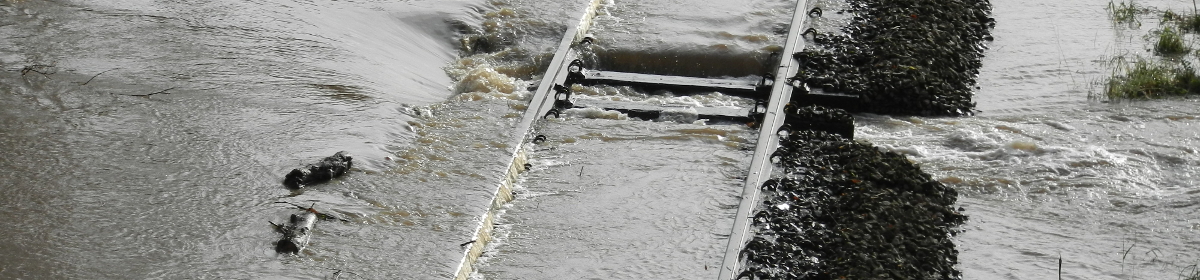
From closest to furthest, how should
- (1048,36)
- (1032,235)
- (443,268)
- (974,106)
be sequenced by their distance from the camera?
1. (443,268)
2. (1032,235)
3. (974,106)
4. (1048,36)

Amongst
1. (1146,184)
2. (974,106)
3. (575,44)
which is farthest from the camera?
(575,44)

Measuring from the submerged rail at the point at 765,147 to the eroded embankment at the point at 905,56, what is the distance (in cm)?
12

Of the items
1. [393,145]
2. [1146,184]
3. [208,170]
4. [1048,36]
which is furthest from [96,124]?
[1048,36]

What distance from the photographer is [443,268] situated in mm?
5582

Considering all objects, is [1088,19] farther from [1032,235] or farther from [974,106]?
[1032,235]

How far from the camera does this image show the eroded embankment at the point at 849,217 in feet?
18.2

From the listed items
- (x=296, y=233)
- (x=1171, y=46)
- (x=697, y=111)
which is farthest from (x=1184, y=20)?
(x=296, y=233)

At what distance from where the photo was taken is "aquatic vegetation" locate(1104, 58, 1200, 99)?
8023 mm

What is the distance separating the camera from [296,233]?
5754 millimetres

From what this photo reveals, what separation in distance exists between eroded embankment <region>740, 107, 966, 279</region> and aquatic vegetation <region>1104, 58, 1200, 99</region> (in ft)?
7.36

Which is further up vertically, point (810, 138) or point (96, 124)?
point (810, 138)

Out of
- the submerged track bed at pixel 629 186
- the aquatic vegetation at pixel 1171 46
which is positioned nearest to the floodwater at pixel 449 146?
the submerged track bed at pixel 629 186

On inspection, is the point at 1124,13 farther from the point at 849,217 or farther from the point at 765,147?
the point at 849,217

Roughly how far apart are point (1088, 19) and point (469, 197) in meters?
5.86
